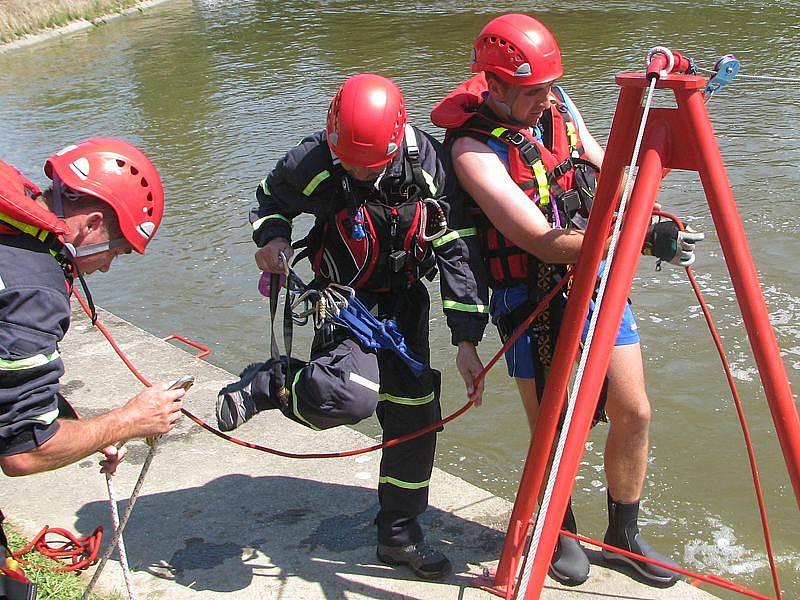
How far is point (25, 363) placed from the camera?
238cm

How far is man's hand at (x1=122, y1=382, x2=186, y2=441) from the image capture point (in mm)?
2838

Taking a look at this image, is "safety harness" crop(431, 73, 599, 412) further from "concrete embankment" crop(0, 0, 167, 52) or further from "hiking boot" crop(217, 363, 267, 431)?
"concrete embankment" crop(0, 0, 167, 52)

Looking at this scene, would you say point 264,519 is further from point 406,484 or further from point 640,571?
point 640,571

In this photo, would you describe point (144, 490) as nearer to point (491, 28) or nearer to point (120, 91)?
point (491, 28)

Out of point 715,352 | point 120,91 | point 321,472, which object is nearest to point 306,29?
point 120,91

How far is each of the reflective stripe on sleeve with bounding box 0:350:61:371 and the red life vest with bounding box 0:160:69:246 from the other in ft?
1.11

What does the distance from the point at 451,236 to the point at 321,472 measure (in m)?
1.59

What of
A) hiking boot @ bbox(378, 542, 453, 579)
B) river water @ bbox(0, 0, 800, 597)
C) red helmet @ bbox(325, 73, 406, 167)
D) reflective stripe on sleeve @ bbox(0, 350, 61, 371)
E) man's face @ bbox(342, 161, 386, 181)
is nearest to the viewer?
reflective stripe on sleeve @ bbox(0, 350, 61, 371)

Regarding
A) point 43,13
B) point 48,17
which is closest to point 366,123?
point 48,17

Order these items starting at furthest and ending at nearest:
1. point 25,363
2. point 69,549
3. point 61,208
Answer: point 69,549
point 61,208
point 25,363

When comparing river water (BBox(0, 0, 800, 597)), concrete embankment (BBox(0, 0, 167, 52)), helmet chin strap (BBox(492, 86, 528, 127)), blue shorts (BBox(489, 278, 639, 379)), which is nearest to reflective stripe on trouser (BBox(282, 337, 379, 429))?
blue shorts (BBox(489, 278, 639, 379))

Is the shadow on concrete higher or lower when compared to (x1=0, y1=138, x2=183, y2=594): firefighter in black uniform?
lower

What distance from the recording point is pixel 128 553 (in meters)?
3.88

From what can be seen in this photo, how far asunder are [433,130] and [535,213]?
8069mm
